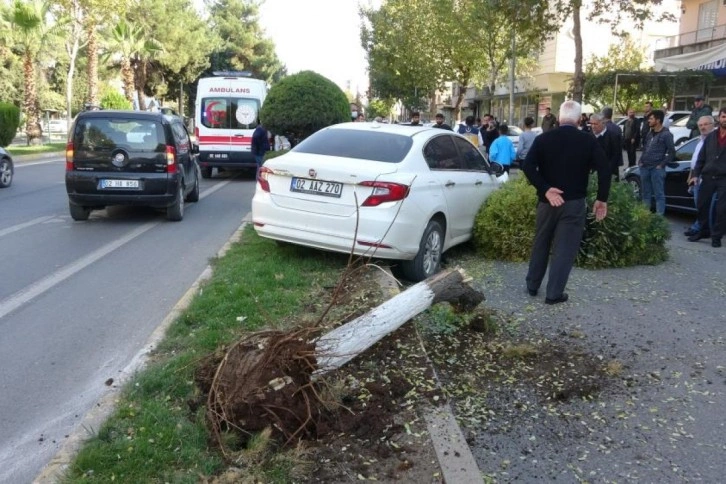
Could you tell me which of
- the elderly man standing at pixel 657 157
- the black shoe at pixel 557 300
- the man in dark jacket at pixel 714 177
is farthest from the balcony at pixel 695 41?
the black shoe at pixel 557 300

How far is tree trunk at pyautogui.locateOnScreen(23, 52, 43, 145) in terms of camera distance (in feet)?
97.2

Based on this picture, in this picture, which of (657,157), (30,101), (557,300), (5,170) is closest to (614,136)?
(657,157)

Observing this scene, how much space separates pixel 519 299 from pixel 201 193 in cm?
1012

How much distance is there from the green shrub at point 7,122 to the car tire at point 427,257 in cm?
2169

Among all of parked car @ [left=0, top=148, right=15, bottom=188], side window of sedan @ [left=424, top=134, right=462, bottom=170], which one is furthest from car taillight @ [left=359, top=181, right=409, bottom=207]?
parked car @ [left=0, top=148, right=15, bottom=188]

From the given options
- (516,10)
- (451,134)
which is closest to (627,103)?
(516,10)

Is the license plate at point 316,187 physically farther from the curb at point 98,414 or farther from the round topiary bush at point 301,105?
the round topiary bush at point 301,105

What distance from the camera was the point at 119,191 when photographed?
9719 mm

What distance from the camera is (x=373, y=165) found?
646 cm

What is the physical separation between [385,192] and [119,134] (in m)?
5.40

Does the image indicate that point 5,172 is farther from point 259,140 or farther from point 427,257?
point 427,257

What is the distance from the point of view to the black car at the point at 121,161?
379 inches

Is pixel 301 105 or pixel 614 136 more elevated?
pixel 301 105

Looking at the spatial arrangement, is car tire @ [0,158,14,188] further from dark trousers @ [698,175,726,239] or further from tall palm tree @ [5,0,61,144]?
tall palm tree @ [5,0,61,144]
